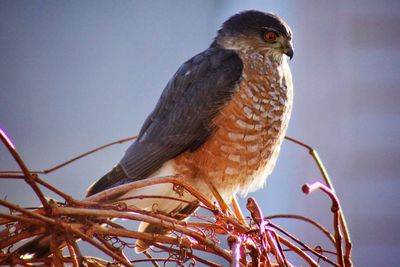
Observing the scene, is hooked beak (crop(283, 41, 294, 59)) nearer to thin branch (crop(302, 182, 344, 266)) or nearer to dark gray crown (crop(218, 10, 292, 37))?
dark gray crown (crop(218, 10, 292, 37))

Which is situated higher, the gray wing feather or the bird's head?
the bird's head

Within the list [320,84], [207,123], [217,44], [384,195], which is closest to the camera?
[207,123]

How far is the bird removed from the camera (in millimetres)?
3014

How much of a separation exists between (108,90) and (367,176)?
229cm

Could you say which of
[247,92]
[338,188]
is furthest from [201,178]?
[338,188]

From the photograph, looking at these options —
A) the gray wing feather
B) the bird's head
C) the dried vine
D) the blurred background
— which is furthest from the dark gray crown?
the blurred background

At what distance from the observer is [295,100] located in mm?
5770

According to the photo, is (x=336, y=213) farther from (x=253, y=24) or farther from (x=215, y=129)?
(x=253, y=24)

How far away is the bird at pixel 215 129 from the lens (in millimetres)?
3014

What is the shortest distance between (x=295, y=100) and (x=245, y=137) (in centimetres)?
286

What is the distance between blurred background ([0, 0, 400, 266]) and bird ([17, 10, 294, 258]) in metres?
2.15

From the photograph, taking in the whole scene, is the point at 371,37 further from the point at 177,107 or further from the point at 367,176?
the point at 177,107

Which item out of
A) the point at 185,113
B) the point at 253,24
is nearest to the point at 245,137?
the point at 185,113

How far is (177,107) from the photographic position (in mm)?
3240
